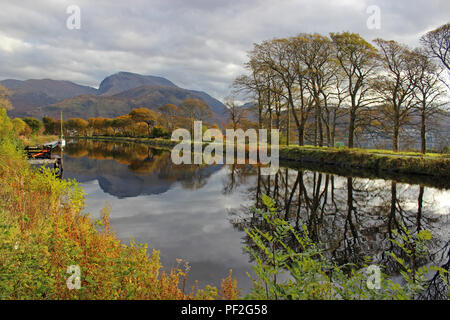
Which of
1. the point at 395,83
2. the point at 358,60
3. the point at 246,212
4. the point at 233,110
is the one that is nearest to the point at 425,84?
the point at 395,83

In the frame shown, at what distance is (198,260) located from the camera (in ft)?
20.2

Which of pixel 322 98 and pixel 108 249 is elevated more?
pixel 322 98

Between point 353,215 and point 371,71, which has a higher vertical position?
point 371,71

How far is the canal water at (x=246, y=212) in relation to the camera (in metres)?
6.38

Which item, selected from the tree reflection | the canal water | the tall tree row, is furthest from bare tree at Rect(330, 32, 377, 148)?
the tree reflection

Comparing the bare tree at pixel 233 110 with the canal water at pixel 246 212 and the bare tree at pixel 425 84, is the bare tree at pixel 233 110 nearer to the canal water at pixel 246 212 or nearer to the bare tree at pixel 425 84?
the bare tree at pixel 425 84

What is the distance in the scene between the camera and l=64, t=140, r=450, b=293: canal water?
638 cm

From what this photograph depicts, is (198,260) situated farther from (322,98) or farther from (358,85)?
(322,98)

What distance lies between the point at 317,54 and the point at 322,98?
243 inches

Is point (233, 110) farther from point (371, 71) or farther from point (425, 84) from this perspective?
point (425, 84)

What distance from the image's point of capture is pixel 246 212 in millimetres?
10266
